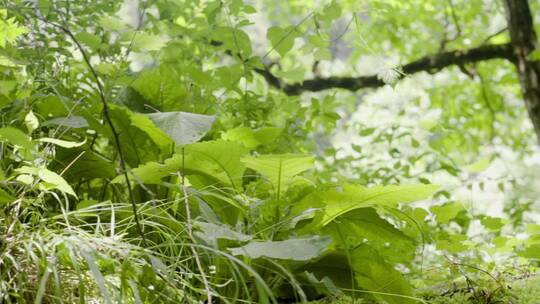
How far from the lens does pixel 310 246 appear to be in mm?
601

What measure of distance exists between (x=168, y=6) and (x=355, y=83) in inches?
76.8

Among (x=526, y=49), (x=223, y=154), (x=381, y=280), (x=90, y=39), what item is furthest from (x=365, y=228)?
(x=526, y=49)

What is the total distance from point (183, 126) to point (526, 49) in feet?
7.89

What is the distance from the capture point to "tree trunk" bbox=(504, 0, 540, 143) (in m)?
2.53

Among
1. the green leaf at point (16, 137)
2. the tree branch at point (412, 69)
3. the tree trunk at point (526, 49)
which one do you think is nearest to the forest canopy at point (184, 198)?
the green leaf at point (16, 137)

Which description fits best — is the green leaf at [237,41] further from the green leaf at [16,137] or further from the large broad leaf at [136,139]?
the green leaf at [16,137]

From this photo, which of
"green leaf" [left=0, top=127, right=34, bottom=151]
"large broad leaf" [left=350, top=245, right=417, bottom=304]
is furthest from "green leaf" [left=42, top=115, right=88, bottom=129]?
"large broad leaf" [left=350, top=245, right=417, bottom=304]

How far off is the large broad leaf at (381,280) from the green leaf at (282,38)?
50cm

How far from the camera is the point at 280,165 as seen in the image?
0.77 m

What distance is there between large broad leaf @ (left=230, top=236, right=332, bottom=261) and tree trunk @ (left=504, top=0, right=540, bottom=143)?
2176 mm

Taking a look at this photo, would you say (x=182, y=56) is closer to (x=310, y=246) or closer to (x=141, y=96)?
(x=141, y=96)

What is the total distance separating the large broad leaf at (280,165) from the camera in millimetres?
751

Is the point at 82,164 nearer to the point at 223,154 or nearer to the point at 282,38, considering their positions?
the point at 223,154

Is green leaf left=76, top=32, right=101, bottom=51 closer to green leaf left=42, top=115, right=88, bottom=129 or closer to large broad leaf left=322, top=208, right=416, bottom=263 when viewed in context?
Result: green leaf left=42, top=115, right=88, bottom=129
